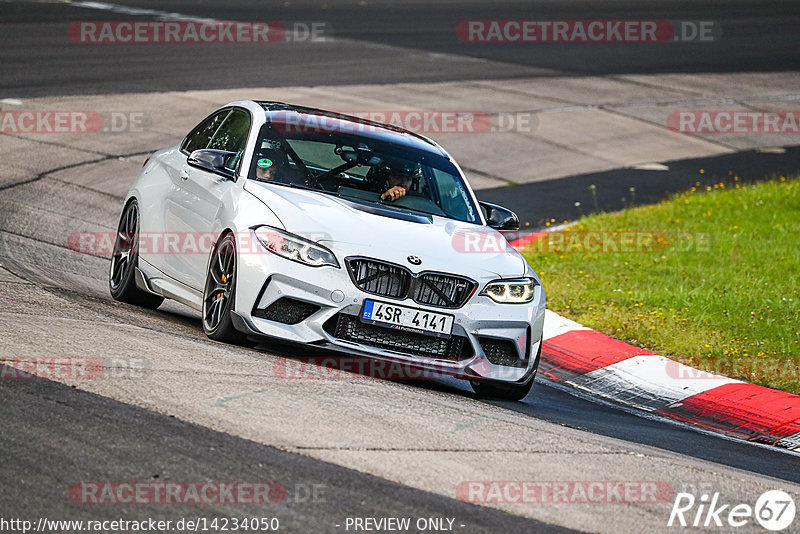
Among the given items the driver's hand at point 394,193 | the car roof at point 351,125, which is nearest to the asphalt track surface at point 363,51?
the car roof at point 351,125

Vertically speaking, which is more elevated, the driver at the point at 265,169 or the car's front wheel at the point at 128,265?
the driver at the point at 265,169

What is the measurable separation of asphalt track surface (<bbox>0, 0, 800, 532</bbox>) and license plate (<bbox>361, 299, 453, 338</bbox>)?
2.09 feet

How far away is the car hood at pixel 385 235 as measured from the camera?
7.15 meters

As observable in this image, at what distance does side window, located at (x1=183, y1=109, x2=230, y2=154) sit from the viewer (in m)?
9.08

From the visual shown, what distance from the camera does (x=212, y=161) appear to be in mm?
8023

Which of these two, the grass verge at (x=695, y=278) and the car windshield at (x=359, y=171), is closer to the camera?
the car windshield at (x=359, y=171)

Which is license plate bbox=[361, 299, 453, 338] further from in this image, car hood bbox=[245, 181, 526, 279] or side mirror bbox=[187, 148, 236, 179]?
side mirror bbox=[187, 148, 236, 179]

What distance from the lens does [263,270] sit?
7.05 metres

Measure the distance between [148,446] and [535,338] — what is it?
10.7 ft

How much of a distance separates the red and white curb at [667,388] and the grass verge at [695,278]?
0.26m

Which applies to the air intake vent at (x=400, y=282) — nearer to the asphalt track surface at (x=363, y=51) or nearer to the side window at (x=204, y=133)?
the side window at (x=204, y=133)

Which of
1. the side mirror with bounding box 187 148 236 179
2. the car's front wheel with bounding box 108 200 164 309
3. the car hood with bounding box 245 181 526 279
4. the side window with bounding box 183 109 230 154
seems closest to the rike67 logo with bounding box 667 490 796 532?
the car hood with bounding box 245 181 526 279

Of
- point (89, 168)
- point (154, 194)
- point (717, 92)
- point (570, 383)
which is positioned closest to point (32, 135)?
point (89, 168)

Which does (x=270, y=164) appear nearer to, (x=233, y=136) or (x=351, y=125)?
(x=233, y=136)
